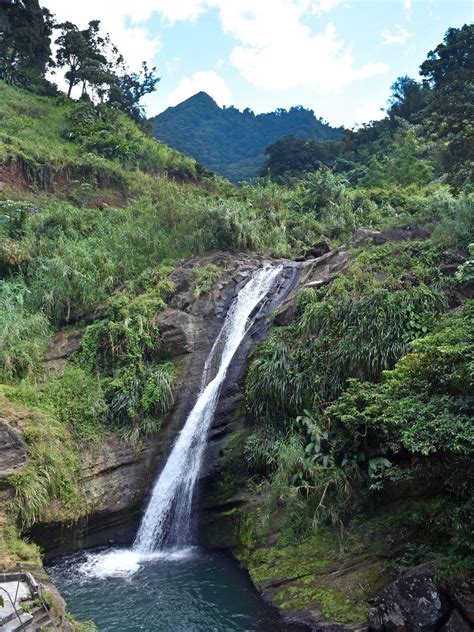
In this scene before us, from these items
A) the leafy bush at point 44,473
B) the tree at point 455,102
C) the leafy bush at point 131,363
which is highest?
the tree at point 455,102

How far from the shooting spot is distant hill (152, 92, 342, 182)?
8181 cm

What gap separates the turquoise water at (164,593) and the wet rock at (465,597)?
3017mm

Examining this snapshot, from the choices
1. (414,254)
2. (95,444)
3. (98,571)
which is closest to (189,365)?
(95,444)

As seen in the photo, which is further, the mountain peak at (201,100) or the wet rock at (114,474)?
Answer: the mountain peak at (201,100)

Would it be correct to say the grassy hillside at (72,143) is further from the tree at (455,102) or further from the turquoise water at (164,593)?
the turquoise water at (164,593)

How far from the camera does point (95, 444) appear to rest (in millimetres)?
13945

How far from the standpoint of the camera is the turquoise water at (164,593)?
9.50 metres

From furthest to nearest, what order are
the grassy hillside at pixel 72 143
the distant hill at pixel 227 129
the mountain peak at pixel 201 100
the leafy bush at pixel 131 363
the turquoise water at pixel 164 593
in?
the mountain peak at pixel 201 100 → the distant hill at pixel 227 129 → the grassy hillside at pixel 72 143 → the leafy bush at pixel 131 363 → the turquoise water at pixel 164 593

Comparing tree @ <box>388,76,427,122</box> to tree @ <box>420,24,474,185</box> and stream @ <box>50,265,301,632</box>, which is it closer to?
tree @ <box>420,24,474,185</box>

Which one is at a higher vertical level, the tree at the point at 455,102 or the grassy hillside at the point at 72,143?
the grassy hillside at the point at 72,143

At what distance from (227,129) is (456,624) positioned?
92894 mm

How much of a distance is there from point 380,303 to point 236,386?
474 centimetres

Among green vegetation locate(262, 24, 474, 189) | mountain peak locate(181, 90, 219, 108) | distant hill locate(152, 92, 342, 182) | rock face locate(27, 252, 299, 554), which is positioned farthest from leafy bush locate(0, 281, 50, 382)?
mountain peak locate(181, 90, 219, 108)

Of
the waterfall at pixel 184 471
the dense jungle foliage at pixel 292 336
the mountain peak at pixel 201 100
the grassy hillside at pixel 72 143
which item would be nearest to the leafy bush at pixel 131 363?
the dense jungle foliage at pixel 292 336
